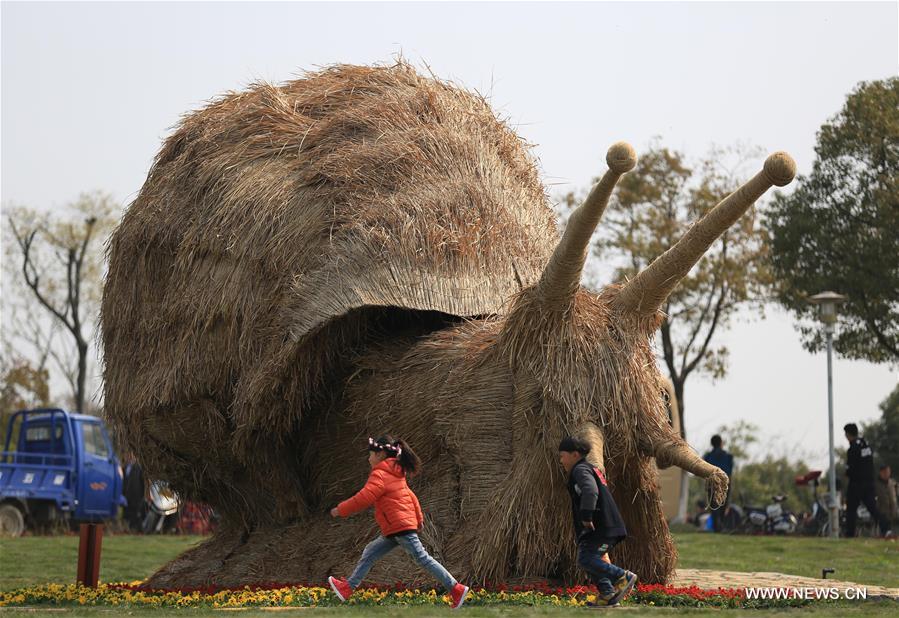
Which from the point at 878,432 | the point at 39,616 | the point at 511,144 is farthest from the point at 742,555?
the point at 878,432

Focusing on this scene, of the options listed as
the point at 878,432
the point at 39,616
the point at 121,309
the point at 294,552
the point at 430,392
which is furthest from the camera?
the point at 878,432

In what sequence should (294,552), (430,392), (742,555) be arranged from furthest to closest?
(742,555)
(294,552)
(430,392)

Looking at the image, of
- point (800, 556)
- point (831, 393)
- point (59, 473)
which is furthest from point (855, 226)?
point (59, 473)

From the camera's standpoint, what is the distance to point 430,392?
39.8 feet

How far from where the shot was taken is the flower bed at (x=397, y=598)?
33.3 ft

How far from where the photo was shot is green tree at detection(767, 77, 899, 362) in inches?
1088

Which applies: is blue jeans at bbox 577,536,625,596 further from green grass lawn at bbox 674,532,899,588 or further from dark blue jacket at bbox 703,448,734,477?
dark blue jacket at bbox 703,448,734,477

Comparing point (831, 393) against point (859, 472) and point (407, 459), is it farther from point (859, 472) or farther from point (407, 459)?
point (407, 459)

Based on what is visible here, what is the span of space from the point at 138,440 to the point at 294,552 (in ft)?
6.56

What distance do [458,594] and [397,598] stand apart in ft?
2.19

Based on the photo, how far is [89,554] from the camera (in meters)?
13.0

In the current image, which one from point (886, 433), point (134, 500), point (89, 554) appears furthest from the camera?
point (886, 433)

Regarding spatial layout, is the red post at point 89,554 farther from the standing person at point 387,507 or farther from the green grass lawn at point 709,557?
the standing person at point 387,507

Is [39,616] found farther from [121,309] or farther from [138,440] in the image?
[121,309]
